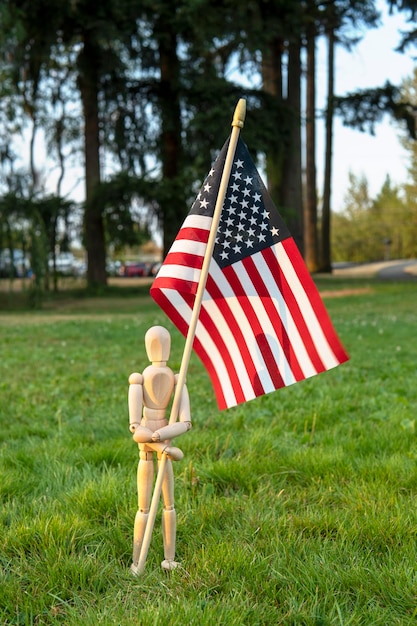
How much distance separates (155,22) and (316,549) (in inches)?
943

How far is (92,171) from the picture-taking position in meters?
25.8

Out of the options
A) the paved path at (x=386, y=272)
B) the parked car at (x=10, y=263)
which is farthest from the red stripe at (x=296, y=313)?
the paved path at (x=386, y=272)

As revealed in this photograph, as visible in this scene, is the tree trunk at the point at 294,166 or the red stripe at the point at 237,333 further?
the tree trunk at the point at 294,166

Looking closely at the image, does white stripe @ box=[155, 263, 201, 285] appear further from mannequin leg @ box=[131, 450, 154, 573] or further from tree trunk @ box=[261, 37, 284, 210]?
tree trunk @ box=[261, 37, 284, 210]

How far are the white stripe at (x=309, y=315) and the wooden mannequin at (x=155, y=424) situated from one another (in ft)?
2.06

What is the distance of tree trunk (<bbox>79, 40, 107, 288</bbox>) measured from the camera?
24156 mm

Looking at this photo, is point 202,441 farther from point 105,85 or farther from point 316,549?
point 105,85

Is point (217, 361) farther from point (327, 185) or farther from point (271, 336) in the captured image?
point (327, 185)

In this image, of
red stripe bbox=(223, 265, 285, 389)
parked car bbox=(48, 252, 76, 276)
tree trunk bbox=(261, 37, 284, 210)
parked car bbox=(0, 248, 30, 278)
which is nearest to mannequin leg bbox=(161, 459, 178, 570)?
red stripe bbox=(223, 265, 285, 389)

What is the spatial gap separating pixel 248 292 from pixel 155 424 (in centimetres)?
72

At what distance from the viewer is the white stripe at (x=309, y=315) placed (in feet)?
9.45

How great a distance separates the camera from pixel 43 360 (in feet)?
29.7

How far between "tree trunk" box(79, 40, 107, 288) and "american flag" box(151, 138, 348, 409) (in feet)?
72.0

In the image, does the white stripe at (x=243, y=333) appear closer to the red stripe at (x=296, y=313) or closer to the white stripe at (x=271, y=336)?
the white stripe at (x=271, y=336)
